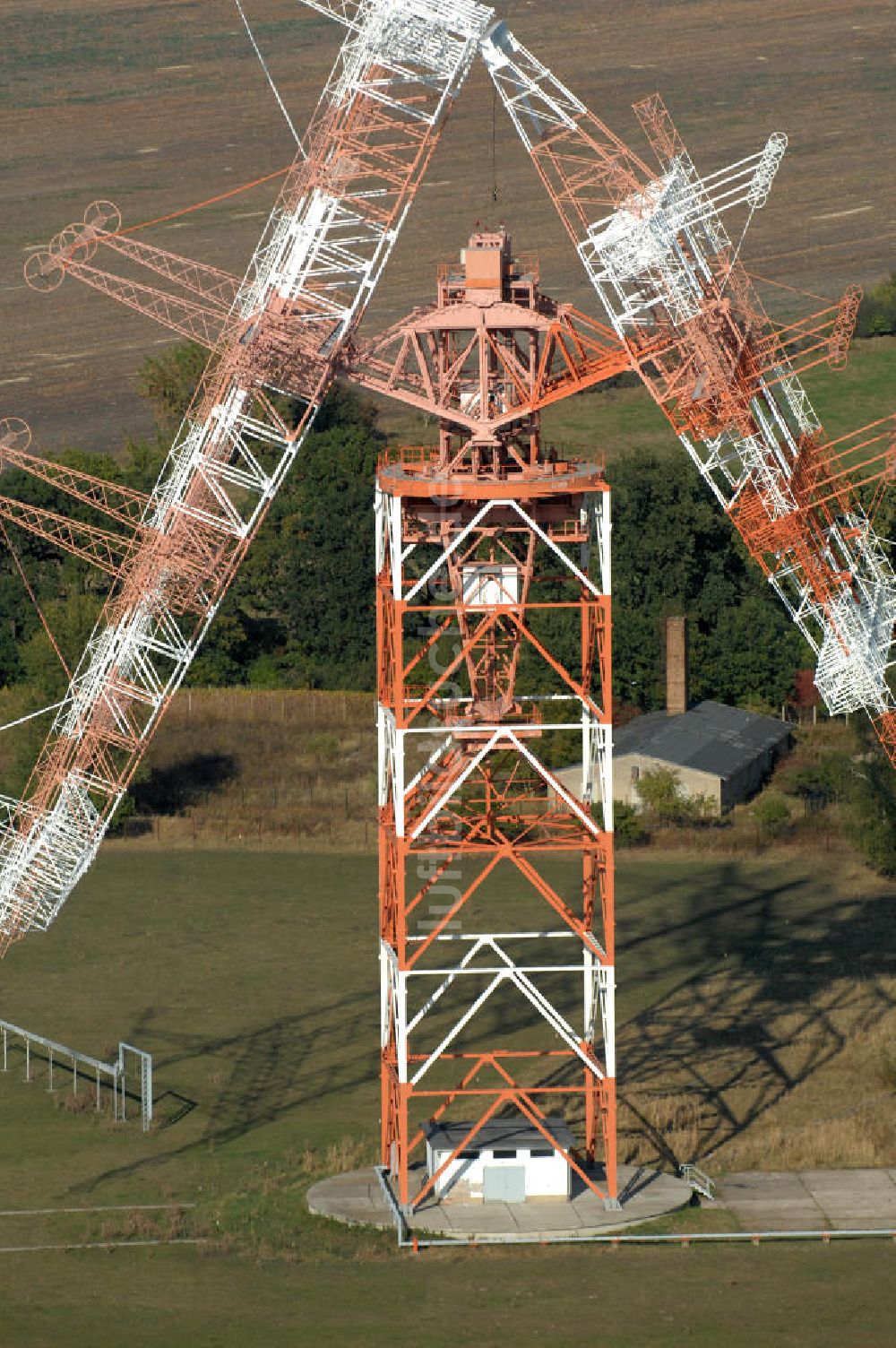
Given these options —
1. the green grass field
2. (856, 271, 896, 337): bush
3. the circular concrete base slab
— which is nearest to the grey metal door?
the circular concrete base slab

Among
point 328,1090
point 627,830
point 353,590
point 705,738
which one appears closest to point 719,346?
point 328,1090

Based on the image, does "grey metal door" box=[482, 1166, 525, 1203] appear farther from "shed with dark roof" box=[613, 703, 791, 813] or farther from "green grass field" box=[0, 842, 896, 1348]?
"shed with dark roof" box=[613, 703, 791, 813]

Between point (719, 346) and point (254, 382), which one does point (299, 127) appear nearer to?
point (254, 382)

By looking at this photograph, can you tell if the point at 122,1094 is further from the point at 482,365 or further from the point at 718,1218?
the point at 482,365

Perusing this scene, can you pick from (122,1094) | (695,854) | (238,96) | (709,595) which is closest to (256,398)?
(122,1094)

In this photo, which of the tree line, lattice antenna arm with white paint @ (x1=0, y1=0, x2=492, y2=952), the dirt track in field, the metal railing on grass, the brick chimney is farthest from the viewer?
the dirt track in field
